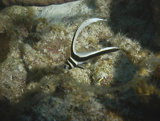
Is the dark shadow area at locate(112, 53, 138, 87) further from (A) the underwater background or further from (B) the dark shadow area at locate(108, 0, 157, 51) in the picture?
(B) the dark shadow area at locate(108, 0, 157, 51)

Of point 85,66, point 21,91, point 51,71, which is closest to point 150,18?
point 85,66

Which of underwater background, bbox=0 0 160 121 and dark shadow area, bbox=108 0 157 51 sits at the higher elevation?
dark shadow area, bbox=108 0 157 51

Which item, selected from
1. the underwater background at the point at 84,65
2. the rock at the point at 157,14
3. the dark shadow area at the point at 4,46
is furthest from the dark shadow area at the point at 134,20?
the dark shadow area at the point at 4,46

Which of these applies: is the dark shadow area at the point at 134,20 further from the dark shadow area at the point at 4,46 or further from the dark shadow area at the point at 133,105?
the dark shadow area at the point at 4,46

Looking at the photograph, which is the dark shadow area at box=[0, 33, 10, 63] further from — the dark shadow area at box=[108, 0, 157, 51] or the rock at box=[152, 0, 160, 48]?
the rock at box=[152, 0, 160, 48]

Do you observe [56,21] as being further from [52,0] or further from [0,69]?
[0,69]

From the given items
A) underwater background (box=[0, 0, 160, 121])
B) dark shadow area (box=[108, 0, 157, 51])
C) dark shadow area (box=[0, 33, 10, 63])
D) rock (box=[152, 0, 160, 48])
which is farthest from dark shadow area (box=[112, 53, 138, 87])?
dark shadow area (box=[0, 33, 10, 63])

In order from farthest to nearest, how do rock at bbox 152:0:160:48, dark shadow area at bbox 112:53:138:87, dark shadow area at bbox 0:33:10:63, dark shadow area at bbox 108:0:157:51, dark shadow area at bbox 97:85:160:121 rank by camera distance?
dark shadow area at bbox 0:33:10:63
dark shadow area at bbox 108:0:157:51
dark shadow area at bbox 112:53:138:87
rock at bbox 152:0:160:48
dark shadow area at bbox 97:85:160:121

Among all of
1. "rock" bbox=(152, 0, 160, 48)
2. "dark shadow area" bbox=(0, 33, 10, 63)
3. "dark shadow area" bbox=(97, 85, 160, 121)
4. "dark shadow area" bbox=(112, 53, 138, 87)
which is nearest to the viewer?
"dark shadow area" bbox=(97, 85, 160, 121)

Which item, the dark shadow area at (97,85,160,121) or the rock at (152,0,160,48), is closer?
the dark shadow area at (97,85,160,121)
